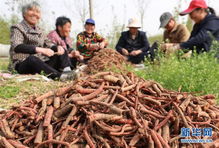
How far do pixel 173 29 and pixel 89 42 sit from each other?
2484mm

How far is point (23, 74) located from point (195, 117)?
→ 13.5 feet

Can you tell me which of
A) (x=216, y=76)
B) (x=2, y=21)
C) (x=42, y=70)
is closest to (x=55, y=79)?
(x=42, y=70)

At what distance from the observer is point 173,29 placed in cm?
609

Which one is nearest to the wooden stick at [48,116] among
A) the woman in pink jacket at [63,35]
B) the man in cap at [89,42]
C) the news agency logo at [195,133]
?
the news agency logo at [195,133]

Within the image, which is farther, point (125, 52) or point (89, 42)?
point (125, 52)

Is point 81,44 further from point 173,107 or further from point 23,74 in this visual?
point 173,107

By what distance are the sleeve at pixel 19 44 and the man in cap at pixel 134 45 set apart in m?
3.33

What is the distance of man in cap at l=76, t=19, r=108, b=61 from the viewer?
22.7 ft

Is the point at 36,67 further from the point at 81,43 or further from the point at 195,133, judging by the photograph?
the point at 195,133

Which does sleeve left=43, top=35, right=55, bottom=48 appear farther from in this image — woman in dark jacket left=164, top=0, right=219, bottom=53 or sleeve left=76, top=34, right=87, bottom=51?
woman in dark jacket left=164, top=0, right=219, bottom=53

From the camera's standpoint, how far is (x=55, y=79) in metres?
5.00

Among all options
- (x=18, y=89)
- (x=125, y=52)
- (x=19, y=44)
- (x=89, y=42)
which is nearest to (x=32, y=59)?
(x=19, y=44)

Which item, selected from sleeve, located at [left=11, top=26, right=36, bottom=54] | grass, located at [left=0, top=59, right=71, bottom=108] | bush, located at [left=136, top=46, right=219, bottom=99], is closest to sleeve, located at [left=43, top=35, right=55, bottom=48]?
sleeve, located at [left=11, top=26, right=36, bottom=54]

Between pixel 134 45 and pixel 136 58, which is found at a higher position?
pixel 134 45
